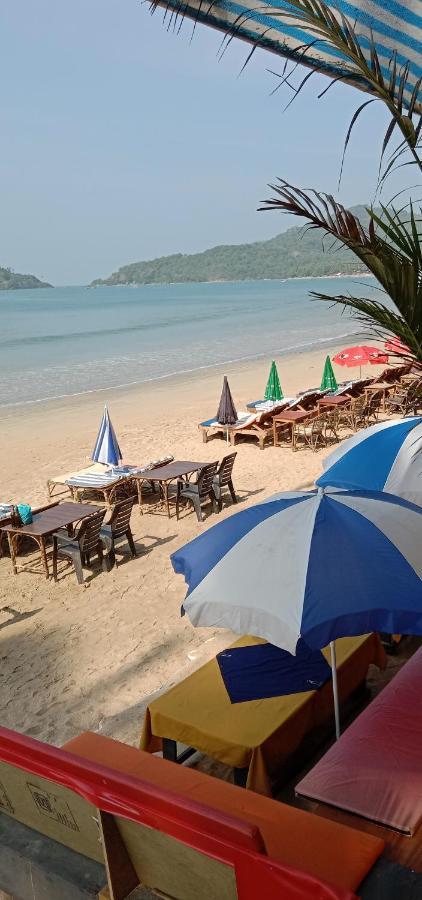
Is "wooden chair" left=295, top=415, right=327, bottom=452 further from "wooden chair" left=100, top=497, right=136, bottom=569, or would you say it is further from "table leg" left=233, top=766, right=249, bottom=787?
"table leg" left=233, top=766, right=249, bottom=787

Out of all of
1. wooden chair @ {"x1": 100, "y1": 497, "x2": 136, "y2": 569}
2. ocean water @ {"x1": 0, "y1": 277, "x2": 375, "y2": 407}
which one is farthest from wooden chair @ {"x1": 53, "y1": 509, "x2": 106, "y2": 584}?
ocean water @ {"x1": 0, "y1": 277, "x2": 375, "y2": 407}

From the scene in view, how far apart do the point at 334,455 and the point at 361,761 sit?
3.10m

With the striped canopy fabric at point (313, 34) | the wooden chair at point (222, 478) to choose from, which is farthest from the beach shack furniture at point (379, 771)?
the wooden chair at point (222, 478)

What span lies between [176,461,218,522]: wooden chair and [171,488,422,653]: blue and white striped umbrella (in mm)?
5786

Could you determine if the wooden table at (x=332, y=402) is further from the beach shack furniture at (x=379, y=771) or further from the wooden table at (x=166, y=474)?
the beach shack furniture at (x=379, y=771)

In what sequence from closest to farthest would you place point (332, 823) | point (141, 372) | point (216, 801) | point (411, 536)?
point (332, 823) → point (216, 801) → point (411, 536) → point (141, 372)

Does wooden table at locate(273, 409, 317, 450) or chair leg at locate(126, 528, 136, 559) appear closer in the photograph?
chair leg at locate(126, 528, 136, 559)

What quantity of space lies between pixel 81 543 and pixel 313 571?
16.1 feet

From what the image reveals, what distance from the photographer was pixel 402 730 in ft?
10.9

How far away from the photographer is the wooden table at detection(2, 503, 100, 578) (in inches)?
324

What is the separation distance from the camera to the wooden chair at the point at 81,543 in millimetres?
8008

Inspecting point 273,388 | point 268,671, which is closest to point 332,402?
point 273,388

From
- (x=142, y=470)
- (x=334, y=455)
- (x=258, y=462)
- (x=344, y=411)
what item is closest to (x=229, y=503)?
(x=142, y=470)

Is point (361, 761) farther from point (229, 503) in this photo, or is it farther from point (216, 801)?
point (229, 503)
